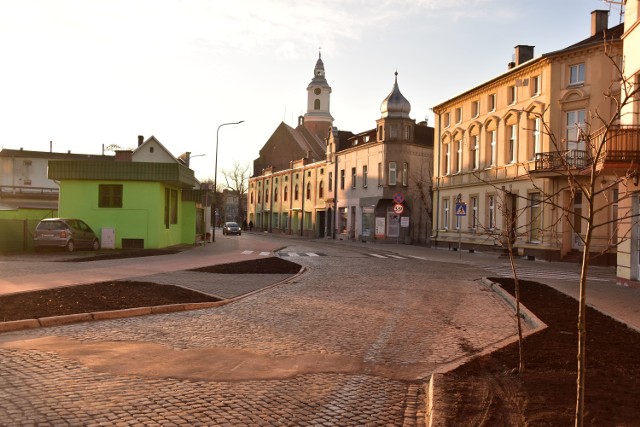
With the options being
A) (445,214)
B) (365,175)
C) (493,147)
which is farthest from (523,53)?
(365,175)

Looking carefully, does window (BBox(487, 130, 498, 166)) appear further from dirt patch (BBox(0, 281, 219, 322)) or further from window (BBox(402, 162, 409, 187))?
dirt patch (BBox(0, 281, 219, 322))

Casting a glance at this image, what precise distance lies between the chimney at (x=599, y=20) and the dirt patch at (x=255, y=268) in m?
21.1

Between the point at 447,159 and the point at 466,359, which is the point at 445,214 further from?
the point at 466,359

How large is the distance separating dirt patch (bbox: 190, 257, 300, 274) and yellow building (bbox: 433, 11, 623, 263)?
862 centimetres

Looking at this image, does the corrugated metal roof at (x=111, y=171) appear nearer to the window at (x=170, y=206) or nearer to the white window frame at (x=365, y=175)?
the window at (x=170, y=206)

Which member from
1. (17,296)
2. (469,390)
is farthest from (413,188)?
(469,390)

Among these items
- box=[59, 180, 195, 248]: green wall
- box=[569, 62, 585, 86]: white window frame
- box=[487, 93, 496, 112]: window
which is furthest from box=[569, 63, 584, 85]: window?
box=[59, 180, 195, 248]: green wall

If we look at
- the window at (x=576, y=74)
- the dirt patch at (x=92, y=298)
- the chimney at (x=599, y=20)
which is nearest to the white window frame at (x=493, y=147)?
the window at (x=576, y=74)

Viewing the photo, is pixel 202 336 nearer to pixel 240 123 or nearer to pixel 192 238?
pixel 192 238

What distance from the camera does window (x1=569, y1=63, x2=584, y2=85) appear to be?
97.5 ft

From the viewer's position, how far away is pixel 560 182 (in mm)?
29609

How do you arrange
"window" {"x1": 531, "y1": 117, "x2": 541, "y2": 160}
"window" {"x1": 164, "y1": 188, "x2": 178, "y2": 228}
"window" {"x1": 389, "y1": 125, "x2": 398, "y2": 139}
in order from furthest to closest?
"window" {"x1": 389, "y1": 125, "x2": 398, "y2": 139} → "window" {"x1": 164, "y1": 188, "x2": 178, "y2": 228} → "window" {"x1": 531, "y1": 117, "x2": 541, "y2": 160}

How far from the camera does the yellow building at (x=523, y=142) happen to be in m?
28.5

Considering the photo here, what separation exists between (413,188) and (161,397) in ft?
160
